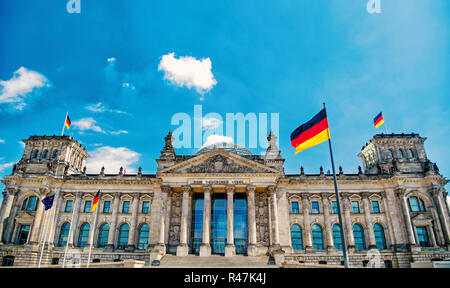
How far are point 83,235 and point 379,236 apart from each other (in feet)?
165

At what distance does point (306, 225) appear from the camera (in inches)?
Result: 1826

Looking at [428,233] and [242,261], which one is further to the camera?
[428,233]

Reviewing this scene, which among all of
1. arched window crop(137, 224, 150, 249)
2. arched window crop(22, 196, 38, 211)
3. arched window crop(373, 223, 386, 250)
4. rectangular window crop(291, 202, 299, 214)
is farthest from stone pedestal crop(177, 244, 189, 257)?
arched window crop(373, 223, 386, 250)

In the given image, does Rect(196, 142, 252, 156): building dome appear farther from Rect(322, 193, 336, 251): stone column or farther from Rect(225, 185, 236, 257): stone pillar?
Rect(322, 193, 336, 251): stone column

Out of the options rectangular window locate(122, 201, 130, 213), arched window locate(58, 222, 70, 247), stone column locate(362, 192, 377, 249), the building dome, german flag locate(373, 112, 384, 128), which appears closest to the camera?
stone column locate(362, 192, 377, 249)

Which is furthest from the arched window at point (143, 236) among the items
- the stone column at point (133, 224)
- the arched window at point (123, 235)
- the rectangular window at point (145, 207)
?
the rectangular window at point (145, 207)

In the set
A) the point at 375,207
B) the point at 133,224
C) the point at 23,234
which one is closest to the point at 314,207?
the point at 375,207

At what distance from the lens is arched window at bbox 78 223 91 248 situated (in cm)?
4734

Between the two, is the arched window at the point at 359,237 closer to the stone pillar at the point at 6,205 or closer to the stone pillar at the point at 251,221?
the stone pillar at the point at 251,221

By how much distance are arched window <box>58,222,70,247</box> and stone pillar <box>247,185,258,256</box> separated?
102 feet

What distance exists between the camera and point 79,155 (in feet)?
192
